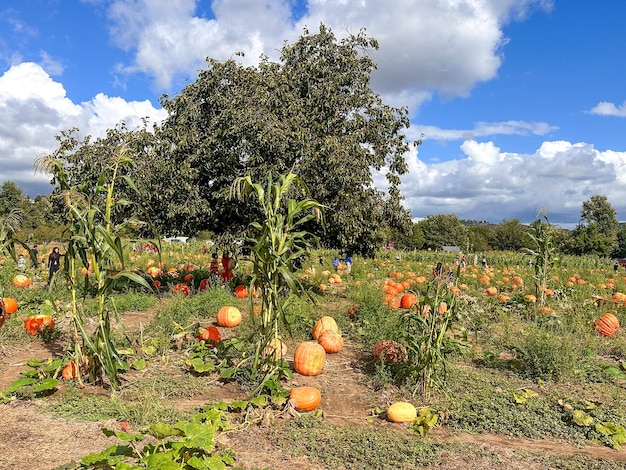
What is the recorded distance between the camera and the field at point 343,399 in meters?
3.93

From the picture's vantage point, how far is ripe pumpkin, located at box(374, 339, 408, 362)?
5785 millimetres

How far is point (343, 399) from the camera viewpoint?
544 centimetres

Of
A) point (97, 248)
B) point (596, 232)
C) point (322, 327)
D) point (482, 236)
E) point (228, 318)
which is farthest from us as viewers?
point (482, 236)

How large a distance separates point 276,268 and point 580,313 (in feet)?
24.5

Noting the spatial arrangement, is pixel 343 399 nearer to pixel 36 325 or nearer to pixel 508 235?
pixel 36 325

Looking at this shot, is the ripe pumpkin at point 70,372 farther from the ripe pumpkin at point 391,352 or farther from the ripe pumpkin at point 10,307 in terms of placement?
the ripe pumpkin at point 391,352

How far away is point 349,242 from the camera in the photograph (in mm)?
11125

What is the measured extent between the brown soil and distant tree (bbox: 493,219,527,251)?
78.2 meters

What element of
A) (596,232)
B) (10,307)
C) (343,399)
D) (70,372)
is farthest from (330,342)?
(596,232)

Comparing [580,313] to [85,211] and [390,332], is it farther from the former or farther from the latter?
[85,211]

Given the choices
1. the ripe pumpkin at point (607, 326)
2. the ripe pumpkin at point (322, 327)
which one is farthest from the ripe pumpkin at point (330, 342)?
the ripe pumpkin at point (607, 326)

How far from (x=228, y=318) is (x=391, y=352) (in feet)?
10.1

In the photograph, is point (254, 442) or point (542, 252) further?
point (542, 252)

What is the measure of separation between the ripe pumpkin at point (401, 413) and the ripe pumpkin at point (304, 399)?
78 cm
